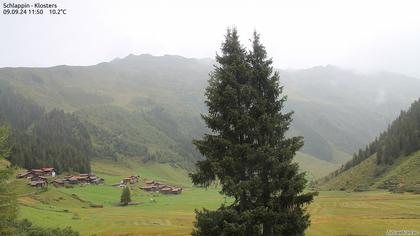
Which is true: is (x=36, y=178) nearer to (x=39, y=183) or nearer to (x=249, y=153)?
(x=39, y=183)

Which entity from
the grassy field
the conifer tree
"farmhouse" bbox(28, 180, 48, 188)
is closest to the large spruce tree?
the grassy field

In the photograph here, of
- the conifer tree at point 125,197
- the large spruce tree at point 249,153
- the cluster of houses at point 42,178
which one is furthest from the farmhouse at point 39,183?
the large spruce tree at point 249,153

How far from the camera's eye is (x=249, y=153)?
2675 centimetres

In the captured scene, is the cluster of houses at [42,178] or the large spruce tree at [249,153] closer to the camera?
the large spruce tree at [249,153]

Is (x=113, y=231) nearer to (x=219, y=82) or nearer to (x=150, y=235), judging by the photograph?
(x=150, y=235)

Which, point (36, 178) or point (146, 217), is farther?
point (36, 178)

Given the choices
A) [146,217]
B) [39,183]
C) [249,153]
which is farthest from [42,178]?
[249,153]

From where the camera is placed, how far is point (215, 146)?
92.0 feet

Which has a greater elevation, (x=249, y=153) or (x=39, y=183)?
(x=249, y=153)

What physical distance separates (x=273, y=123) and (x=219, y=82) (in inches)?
177

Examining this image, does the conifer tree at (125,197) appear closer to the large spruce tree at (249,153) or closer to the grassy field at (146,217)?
the grassy field at (146,217)

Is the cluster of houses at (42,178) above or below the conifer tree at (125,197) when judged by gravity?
above

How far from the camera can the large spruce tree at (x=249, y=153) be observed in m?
26.3

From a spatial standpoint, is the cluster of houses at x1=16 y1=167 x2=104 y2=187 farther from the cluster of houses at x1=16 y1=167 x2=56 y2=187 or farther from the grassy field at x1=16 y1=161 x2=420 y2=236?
the grassy field at x1=16 y1=161 x2=420 y2=236
